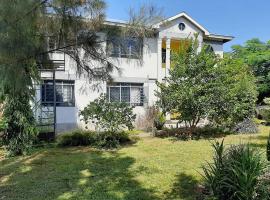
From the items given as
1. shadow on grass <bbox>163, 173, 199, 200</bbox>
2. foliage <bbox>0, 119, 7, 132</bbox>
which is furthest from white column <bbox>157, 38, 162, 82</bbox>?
shadow on grass <bbox>163, 173, 199, 200</bbox>

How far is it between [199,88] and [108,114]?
426 centimetres

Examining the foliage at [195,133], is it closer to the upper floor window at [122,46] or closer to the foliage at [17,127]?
the foliage at [17,127]

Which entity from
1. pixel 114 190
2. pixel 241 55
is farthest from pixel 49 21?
pixel 241 55

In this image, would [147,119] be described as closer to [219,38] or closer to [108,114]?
[108,114]

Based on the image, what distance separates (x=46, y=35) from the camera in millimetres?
6105

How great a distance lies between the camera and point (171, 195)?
709 cm

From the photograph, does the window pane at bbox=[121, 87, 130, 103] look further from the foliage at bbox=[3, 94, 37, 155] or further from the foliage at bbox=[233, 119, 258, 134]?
the foliage at bbox=[3, 94, 37, 155]

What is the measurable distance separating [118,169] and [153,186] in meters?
1.99

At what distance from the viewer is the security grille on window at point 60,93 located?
1875cm

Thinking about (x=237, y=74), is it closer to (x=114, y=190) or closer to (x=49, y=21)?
(x=114, y=190)

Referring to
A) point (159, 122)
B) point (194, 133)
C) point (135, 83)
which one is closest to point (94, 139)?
point (194, 133)

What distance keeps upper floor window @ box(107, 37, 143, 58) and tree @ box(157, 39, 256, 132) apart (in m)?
7.15

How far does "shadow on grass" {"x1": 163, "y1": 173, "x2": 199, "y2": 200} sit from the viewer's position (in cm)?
700

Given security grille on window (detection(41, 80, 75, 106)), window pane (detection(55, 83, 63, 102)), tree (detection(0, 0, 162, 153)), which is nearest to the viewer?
tree (detection(0, 0, 162, 153))
